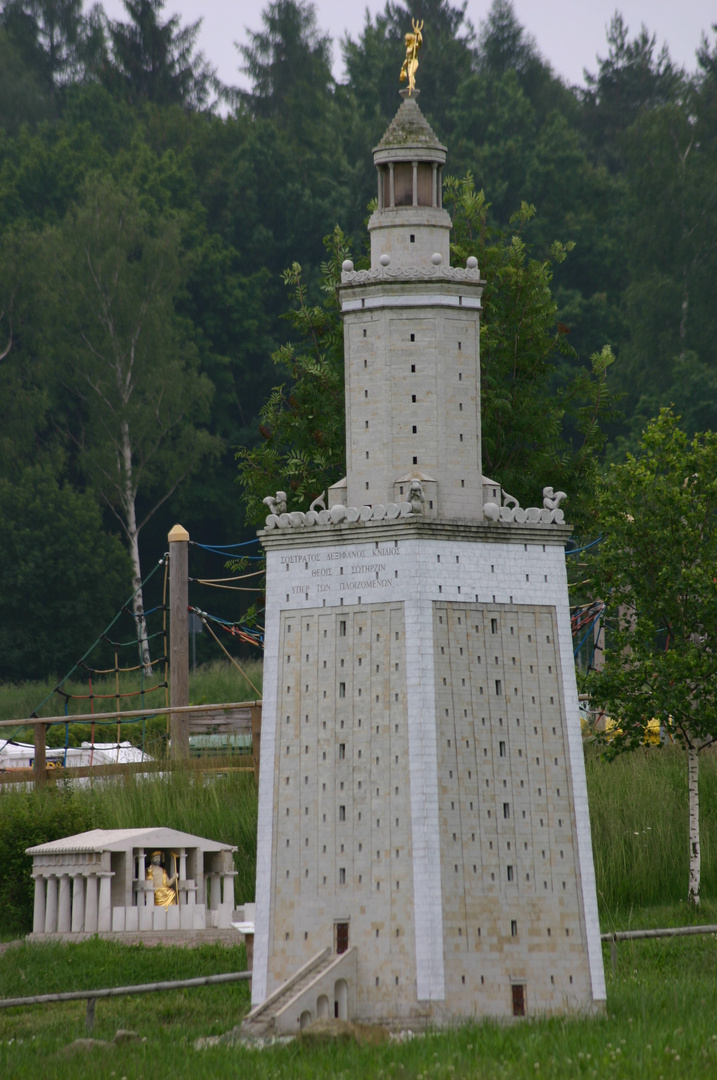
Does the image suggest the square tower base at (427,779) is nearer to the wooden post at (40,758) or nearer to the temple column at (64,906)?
the temple column at (64,906)

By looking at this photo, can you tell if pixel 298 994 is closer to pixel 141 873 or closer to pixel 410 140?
pixel 141 873

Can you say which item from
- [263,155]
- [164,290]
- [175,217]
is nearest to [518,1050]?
[164,290]

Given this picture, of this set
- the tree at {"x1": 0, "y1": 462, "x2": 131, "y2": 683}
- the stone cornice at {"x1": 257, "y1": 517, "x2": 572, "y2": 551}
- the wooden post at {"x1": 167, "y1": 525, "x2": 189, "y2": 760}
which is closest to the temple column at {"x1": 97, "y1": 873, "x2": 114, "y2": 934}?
the stone cornice at {"x1": 257, "y1": 517, "x2": 572, "y2": 551}

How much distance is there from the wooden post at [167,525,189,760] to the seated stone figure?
925 cm

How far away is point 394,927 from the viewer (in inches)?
821

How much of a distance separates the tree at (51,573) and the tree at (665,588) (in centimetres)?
3688

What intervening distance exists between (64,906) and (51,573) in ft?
124

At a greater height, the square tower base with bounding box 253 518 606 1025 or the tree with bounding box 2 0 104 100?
the tree with bounding box 2 0 104 100

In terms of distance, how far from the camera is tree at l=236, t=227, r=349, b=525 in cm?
3512

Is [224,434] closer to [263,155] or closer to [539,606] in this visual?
[263,155]

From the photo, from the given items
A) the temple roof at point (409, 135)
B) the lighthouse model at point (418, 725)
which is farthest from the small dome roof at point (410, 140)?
the lighthouse model at point (418, 725)

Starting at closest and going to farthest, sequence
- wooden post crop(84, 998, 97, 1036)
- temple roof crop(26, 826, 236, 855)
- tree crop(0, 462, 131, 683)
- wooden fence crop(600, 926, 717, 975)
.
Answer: wooden post crop(84, 998, 97, 1036) < wooden fence crop(600, 926, 717, 975) < temple roof crop(26, 826, 236, 855) < tree crop(0, 462, 131, 683)

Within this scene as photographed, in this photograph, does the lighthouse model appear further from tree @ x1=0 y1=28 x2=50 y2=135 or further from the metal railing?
tree @ x1=0 y1=28 x2=50 y2=135

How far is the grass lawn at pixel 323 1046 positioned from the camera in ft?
60.2
